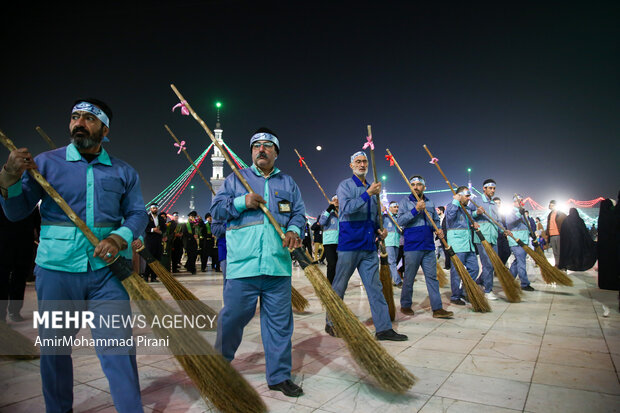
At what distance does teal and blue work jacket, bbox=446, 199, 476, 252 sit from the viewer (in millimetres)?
6273

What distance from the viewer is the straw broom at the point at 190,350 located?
2012mm

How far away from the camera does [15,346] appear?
322 cm

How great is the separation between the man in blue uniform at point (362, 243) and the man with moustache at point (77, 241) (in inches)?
97.7

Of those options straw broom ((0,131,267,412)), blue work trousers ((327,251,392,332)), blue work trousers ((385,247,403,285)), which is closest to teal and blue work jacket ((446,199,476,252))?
blue work trousers ((327,251,392,332))

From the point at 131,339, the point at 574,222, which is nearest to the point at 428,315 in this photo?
the point at 131,339

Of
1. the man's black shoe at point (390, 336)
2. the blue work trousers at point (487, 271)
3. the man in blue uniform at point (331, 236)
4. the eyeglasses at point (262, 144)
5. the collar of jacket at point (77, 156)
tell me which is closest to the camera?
the collar of jacket at point (77, 156)

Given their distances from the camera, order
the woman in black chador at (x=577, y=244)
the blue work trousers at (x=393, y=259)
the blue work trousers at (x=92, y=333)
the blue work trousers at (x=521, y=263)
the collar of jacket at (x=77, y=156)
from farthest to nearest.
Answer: the blue work trousers at (x=393, y=259) < the woman in black chador at (x=577, y=244) < the blue work trousers at (x=521, y=263) < the collar of jacket at (x=77, y=156) < the blue work trousers at (x=92, y=333)

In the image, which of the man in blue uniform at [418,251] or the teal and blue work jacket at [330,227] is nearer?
the man in blue uniform at [418,251]

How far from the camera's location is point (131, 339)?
6.62 feet

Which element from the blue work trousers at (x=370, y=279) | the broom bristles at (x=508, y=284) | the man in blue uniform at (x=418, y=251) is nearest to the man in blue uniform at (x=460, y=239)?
the broom bristles at (x=508, y=284)

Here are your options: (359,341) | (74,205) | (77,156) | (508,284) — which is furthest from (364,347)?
(508,284)

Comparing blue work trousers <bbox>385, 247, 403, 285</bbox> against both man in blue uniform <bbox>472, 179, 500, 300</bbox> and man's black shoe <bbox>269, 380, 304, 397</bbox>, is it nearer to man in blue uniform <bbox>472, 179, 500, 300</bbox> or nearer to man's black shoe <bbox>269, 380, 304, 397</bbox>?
man in blue uniform <bbox>472, 179, 500, 300</bbox>

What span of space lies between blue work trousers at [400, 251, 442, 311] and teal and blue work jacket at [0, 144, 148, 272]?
403 centimetres

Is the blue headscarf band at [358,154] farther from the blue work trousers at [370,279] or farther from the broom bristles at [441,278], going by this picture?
the broom bristles at [441,278]
